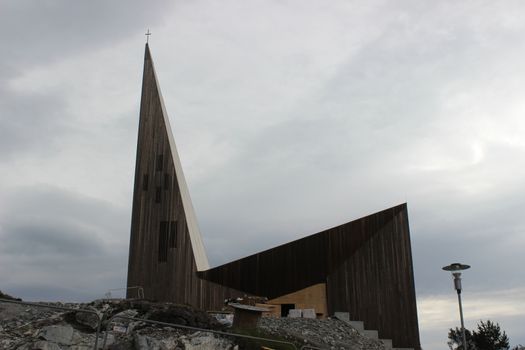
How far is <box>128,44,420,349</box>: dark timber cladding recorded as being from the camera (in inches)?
747

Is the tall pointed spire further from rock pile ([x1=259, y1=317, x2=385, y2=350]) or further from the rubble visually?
the rubble

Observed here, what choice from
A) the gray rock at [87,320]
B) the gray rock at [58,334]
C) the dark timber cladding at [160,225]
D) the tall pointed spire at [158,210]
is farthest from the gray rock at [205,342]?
the tall pointed spire at [158,210]

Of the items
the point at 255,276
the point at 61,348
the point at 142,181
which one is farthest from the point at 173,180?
the point at 61,348

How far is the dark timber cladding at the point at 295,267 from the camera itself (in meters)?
19.0

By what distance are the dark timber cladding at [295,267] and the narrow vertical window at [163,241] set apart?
4 cm

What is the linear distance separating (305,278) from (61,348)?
9.98 meters

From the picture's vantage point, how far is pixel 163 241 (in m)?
22.5

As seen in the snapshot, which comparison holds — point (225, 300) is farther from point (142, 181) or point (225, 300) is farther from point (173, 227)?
point (142, 181)

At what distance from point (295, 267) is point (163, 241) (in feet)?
19.8

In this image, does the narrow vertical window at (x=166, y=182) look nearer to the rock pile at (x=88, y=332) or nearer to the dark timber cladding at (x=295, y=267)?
the dark timber cladding at (x=295, y=267)

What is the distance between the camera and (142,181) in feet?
78.3

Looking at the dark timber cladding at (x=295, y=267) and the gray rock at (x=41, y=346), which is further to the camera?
the dark timber cladding at (x=295, y=267)

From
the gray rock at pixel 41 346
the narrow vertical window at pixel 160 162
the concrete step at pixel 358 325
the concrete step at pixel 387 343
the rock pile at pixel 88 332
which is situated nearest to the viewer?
the gray rock at pixel 41 346

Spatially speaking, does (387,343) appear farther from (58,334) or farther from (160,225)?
(58,334)
